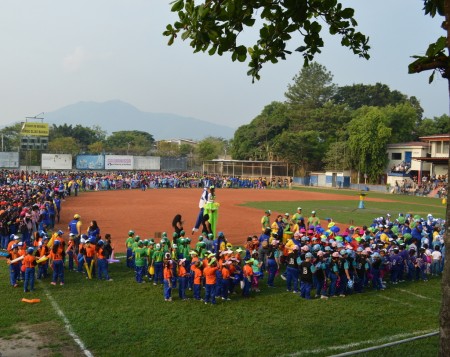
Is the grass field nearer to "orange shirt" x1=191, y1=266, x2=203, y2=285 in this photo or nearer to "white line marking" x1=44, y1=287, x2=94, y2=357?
"white line marking" x1=44, y1=287, x2=94, y2=357

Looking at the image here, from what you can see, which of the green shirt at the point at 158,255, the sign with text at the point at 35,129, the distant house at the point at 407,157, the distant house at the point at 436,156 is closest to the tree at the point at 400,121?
the distant house at the point at 407,157

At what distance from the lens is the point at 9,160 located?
172 feet

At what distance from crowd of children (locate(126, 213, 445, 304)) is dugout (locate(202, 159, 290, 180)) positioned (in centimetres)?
4591

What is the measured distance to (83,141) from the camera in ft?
269

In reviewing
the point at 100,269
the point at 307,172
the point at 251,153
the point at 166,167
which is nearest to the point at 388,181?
the point at 307,172

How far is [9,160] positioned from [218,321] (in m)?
50.3

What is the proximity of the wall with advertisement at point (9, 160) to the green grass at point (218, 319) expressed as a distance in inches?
1750

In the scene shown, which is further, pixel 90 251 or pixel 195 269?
pixel 90 251

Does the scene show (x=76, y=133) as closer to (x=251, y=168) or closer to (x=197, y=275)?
(x=251, y=168)

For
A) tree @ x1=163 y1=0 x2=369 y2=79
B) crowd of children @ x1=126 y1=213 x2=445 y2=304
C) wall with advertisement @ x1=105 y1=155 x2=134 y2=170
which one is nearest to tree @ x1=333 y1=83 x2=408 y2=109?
wall with advertisement @ x1=105 y1=155 x2=134 y2=170

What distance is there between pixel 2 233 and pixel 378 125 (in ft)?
163

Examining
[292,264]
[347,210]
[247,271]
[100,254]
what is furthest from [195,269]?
[347,210]

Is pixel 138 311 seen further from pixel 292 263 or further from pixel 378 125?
pixel 378 125

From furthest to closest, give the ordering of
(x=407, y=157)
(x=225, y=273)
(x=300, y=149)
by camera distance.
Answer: (x=300, y=149)
(x=407, y=157)
(x=225, y=273)
